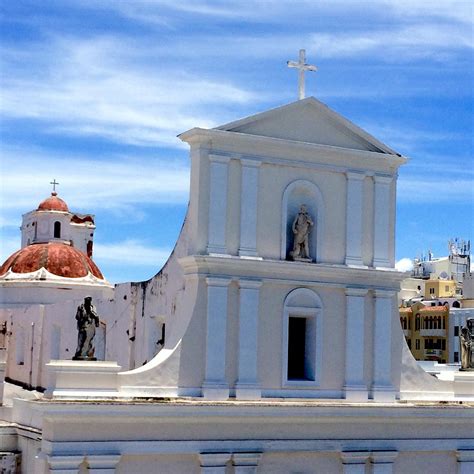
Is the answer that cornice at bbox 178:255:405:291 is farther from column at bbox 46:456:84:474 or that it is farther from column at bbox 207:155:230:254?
column at bbox 46:456:84:474

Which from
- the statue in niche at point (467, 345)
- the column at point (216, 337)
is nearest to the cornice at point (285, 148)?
the column at point (216, 337)

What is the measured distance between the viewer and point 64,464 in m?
17.0

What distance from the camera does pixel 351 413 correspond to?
763 inches

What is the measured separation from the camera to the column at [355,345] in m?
19.9

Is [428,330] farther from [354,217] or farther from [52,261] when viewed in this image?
[354,217]

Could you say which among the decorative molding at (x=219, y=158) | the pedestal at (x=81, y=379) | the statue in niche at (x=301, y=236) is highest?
the decorative molding at (x=219, y=158)

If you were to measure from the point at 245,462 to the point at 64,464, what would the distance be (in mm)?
3210

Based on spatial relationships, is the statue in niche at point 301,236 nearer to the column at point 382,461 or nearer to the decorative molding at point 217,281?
the decorative molding at point 217,281

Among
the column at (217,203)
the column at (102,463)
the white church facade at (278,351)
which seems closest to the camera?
the column at (102,463)

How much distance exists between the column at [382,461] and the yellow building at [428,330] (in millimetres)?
36352

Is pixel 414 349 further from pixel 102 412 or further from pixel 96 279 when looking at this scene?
pixel 102 412

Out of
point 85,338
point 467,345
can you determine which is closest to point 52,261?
point 85,338

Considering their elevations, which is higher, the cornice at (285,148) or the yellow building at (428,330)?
the cornice at (285,148)

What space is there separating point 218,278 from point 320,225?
2.41 metres
